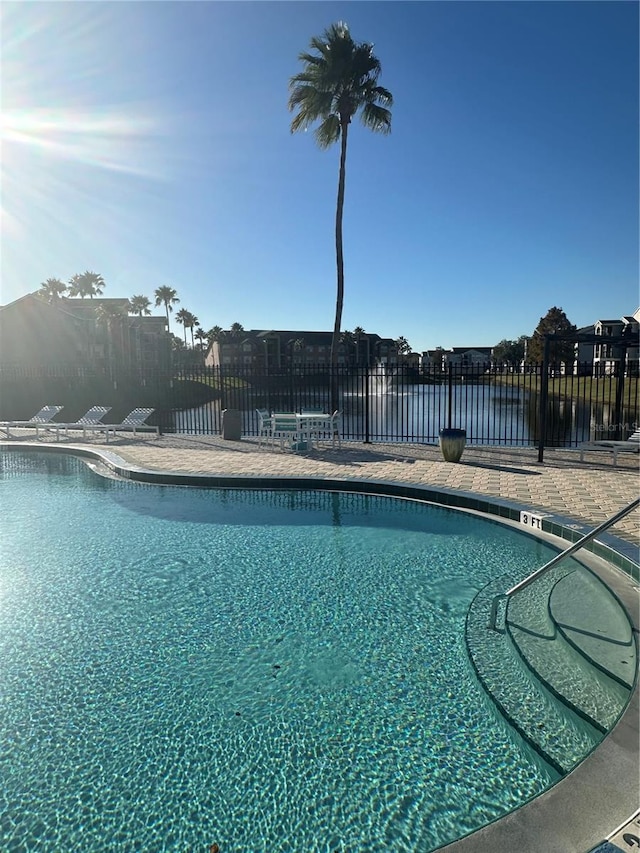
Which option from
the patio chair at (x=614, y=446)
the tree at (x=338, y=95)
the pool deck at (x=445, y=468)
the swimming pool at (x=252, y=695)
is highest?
the tree at (x=338, y=95)

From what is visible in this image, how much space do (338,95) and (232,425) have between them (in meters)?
11.6

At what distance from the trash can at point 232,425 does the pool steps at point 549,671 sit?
10325mm

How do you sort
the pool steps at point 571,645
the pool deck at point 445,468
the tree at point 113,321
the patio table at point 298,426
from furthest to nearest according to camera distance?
the tree at point 113,321
the patio table at point 298,426
the pool deck at point 445,468
the pool steps at point 571,645

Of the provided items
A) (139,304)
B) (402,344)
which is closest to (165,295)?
(139,304)

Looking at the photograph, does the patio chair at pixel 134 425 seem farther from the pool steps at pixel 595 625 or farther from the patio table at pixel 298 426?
the pool steps at pixel 595 625

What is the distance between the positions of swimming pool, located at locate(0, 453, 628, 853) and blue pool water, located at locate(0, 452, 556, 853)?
13mm

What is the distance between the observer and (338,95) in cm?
1667

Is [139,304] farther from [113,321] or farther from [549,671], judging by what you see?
[549,671]

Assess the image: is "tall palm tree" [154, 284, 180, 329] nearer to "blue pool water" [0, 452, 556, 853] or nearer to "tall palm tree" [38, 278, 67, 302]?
"tall palm tree" [38, 278, 67, 302]

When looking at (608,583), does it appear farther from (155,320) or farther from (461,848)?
(155,320)

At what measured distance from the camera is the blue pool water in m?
2.62

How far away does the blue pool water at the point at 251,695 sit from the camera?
262 cm

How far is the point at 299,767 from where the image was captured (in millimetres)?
2934

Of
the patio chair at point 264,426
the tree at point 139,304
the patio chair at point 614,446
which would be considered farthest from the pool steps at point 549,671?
the tree at point 139,304
